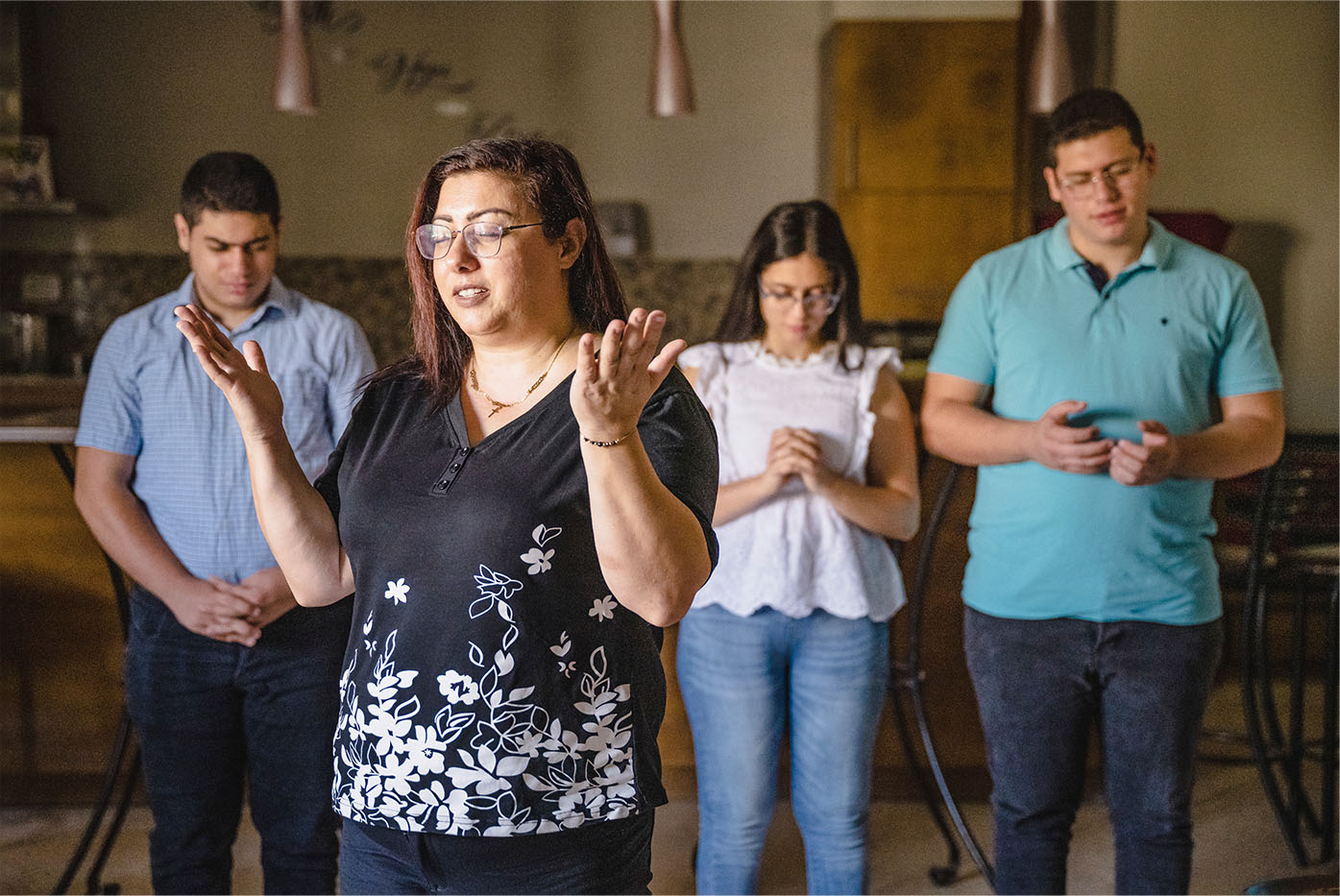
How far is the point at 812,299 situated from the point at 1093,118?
559 millimetres

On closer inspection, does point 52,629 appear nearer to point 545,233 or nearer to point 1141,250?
point 545,233

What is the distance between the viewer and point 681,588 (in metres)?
1.17

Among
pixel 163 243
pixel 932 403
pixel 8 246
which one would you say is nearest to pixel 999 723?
pixel 932 403

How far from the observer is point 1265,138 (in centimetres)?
555

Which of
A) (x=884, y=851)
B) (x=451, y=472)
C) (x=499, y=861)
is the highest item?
(x=451, y=472)

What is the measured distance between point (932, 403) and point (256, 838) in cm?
202

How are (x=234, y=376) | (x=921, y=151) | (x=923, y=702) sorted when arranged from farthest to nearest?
(x=921, y=151)
(x=923, y=702)
(x=234, y=376)

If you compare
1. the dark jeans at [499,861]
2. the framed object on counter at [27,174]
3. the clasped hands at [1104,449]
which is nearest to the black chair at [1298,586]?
the clasped hands at [1104,449]

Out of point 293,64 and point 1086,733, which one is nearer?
point 1086,733

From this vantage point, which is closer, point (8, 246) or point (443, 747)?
point (443, 747)

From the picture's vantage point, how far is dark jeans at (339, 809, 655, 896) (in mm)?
1210

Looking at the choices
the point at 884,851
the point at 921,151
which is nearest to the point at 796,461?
the point at 884,851

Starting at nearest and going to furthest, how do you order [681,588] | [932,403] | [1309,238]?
[681,588]
[932,403]
[1309,238]

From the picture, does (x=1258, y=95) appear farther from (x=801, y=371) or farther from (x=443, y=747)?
(x=443, y=747)
